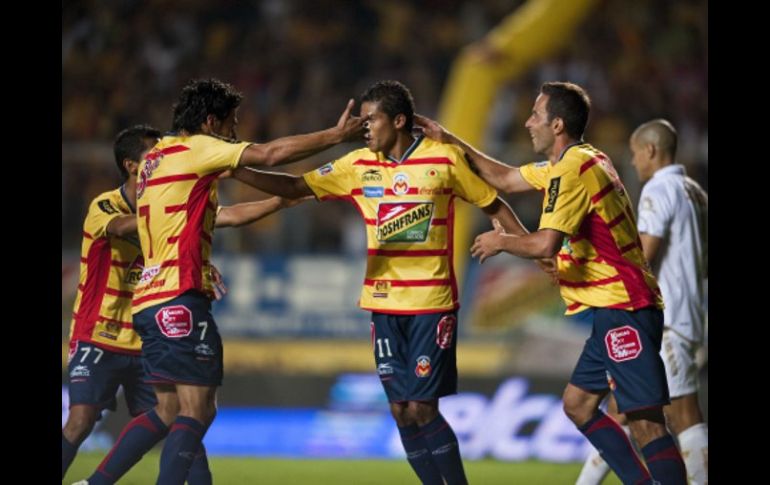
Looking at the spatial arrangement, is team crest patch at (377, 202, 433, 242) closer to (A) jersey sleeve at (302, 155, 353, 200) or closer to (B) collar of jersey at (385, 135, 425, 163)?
(B) collar of jersey at (385, 135, 425, 163)

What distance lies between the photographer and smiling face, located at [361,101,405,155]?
6.63m

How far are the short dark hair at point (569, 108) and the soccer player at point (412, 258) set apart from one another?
1.99 ft

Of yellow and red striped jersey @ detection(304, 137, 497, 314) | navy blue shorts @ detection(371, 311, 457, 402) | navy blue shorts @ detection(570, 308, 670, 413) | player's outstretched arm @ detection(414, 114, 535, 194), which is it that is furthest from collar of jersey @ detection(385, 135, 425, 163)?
navy blue shorts @ detection(570, 308, 670, 413)

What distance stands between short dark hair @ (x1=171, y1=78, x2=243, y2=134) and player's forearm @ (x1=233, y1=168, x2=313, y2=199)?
1.06ft

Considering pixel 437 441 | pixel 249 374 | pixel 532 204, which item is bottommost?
pixel 437 441

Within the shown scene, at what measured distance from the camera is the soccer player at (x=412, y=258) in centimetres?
648

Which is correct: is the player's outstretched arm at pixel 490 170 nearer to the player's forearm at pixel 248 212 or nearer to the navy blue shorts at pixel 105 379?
the player's forearm at pixel 248 212

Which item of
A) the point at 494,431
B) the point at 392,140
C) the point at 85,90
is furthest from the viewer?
the point at 85,90

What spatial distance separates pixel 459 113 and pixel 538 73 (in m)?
2.03

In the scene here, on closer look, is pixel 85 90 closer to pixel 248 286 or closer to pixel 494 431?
pixel 248 286

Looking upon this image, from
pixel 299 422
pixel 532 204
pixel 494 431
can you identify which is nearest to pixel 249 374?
pixel 299 422

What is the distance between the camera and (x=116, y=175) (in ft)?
40.2

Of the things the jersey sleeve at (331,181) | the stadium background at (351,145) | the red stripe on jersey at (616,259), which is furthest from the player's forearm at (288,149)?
the stadium background at (351,145)

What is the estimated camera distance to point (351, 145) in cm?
1247
